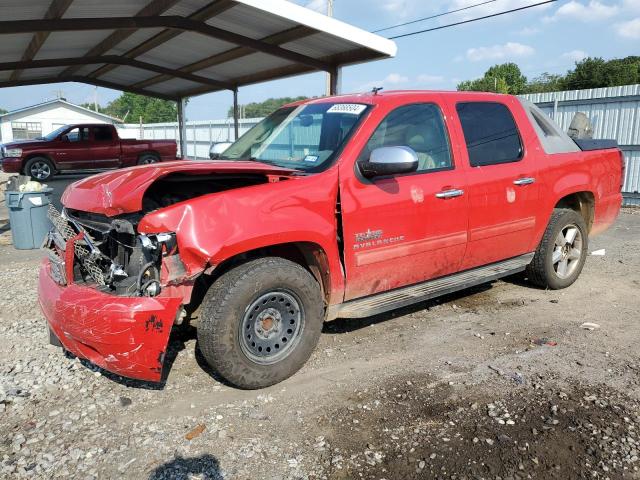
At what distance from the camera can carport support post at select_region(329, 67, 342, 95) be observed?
11047 millimetres

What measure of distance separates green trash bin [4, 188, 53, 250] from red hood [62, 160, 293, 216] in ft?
16.4

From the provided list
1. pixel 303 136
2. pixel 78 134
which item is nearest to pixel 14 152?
pixel 78 134

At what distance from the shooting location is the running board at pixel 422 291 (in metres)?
3.87

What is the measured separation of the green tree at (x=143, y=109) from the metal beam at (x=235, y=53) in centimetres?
6797

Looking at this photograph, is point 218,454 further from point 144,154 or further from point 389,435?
point 144,154

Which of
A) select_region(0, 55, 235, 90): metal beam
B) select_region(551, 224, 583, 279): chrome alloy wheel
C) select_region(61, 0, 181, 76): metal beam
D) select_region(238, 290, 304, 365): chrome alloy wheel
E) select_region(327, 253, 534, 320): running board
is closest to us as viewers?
select_region(238, 290, 304, 365): chrome alloy wheel

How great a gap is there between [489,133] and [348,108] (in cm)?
143

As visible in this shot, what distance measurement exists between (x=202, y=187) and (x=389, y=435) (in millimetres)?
2195

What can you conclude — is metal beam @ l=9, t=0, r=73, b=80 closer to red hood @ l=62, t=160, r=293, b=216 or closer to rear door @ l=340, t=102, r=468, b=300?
red hood @ l=62, t=160, r=293, b=216

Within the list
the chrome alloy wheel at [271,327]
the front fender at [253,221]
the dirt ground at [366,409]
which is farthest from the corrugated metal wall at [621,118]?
the chrome alloy wheel at [271,327]

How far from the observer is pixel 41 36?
1045 cm

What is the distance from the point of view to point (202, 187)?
3920mm

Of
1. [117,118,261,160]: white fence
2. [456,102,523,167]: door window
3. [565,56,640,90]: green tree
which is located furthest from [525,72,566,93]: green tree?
[456,102,523,167]: door window

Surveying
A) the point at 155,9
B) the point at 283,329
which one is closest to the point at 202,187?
the point at 283,329
